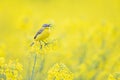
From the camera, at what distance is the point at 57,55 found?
737cm

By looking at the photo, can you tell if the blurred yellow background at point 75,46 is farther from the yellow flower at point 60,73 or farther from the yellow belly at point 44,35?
the yellow flower at point 60,73

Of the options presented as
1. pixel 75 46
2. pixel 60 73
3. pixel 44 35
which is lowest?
pixel 60 73

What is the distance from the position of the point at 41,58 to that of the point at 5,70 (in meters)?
1.16

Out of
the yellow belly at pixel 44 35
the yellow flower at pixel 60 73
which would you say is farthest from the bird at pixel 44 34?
the yellow flower at pixel 60 73

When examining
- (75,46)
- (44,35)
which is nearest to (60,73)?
(44,35)

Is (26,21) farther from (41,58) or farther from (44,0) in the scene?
(44,0)

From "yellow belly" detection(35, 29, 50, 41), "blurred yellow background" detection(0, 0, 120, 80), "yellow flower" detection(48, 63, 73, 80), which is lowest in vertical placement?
"yellow flower" detection(48, 63, 73, 80)

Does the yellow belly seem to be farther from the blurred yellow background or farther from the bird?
the blurred yellow background

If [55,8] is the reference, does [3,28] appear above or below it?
below

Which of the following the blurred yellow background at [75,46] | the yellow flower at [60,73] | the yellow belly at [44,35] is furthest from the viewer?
the blurred yellow background at [75,46]

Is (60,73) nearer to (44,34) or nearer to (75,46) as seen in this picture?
(44,34)

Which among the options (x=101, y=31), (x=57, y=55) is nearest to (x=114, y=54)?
(x=101, y=31)

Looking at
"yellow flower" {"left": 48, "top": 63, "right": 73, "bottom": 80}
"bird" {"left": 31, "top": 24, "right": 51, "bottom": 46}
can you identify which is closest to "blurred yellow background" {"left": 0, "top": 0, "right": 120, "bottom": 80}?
"bird" {"left": 31, "top": 24, "right": 51, "bottom": 46}

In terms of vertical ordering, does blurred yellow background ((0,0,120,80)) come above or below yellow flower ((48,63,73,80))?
above
